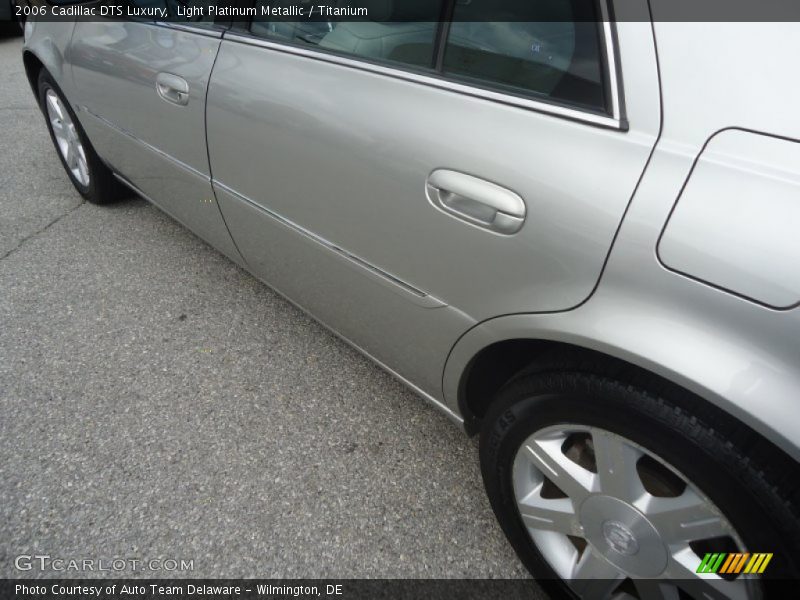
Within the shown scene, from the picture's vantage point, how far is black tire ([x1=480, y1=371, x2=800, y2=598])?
0.94 m

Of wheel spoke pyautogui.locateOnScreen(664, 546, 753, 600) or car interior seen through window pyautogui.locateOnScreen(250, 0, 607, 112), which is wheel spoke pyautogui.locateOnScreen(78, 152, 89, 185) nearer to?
car interior seen through window pyautogui.locateOnScreen(250, 0, 607, 112)

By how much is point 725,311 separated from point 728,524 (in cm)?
44

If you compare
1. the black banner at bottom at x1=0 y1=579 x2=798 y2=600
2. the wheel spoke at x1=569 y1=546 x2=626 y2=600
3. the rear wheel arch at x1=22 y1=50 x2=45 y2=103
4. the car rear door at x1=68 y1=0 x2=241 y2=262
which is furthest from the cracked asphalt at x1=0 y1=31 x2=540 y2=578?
the rear wheel arch at x1=22 y1=50 x2=45 y2=103

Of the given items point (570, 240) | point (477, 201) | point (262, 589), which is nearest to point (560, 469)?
point (570, 240)

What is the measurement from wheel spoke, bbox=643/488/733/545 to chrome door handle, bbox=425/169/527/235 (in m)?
0.66

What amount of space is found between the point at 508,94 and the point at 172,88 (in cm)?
143

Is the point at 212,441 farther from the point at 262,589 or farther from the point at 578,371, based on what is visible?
the point at 578,371

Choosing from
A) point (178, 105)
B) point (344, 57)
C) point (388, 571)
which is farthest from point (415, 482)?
point (178, 105)

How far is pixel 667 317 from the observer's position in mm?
974

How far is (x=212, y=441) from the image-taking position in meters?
1.88

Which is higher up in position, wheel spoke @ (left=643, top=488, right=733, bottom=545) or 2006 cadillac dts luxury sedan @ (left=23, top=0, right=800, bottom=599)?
2006 cadillac dts luxury sedan @ (left=23, top=0, right=800, bottom=599)

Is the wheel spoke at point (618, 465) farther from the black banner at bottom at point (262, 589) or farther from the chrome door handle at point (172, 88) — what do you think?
the chrome door handle at point (172, 88)

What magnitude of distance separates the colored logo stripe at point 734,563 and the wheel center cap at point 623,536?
0.08 metres

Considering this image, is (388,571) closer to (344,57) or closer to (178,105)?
(344,57)
